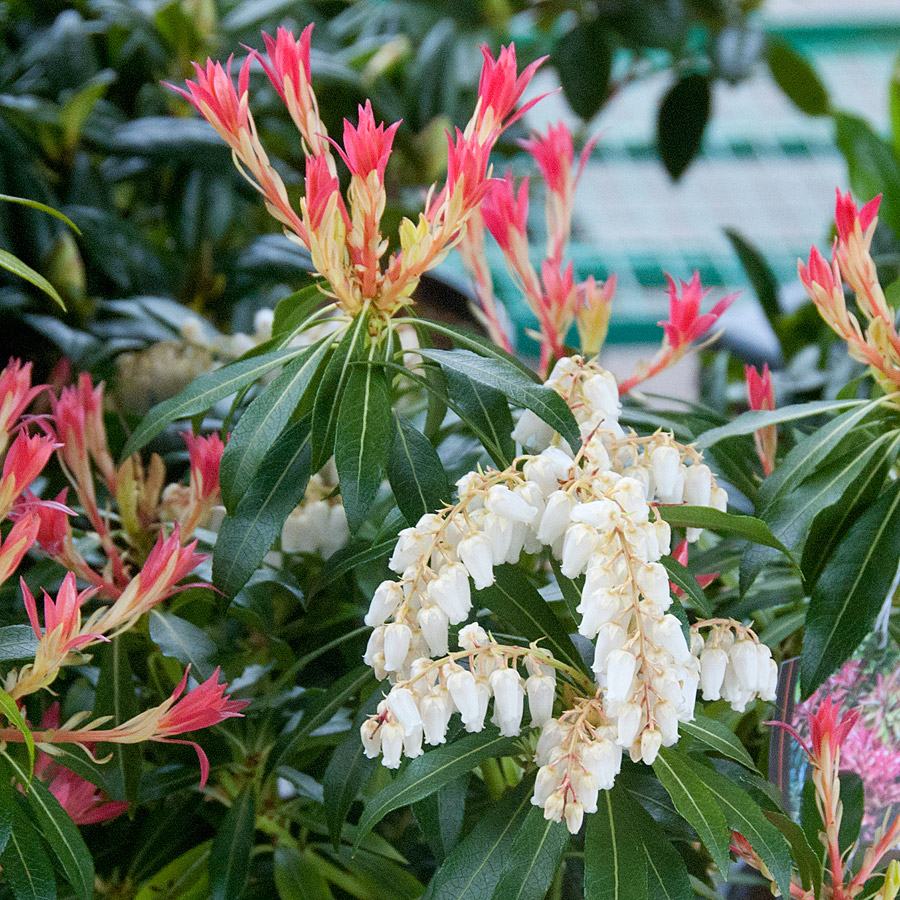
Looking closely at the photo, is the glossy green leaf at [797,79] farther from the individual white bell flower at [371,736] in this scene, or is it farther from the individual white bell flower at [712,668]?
the individual white bell flower at [371,736]

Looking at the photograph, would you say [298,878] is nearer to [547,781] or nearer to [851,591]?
[547,781]

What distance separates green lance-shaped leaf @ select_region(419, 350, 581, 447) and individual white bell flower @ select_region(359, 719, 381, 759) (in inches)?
8.4

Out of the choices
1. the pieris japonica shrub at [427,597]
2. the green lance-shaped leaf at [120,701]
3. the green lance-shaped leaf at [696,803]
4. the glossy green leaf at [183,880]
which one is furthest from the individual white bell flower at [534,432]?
the glossy green leaf at [183,880]

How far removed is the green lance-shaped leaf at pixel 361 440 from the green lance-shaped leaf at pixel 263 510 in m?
0.06

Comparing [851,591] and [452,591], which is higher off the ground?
[452,591]

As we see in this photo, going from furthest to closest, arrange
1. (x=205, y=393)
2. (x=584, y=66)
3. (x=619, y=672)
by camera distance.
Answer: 1. (x=584, y=66)
2. (x=205, y=393)
3. (x=619, y=672)

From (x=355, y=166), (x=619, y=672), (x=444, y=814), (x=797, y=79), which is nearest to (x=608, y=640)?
(x=619, y=672)

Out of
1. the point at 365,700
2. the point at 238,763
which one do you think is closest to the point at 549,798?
the point at 365,700

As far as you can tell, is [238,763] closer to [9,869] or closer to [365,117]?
[9,869]

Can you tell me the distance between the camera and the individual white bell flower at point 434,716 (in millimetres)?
573

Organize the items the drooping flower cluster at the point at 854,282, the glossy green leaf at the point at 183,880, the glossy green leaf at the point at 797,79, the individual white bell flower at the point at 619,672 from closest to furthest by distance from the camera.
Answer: the individual white bell flower at the point at 619,672 < the drooping flower cluster at the point at 854,282 < the glossy green leaf at the point at 183,880 < the glossy green leaf at the point at 797,79

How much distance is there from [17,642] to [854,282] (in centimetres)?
63

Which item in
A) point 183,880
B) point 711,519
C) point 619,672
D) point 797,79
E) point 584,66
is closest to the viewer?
point 619,672

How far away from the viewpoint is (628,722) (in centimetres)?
55
